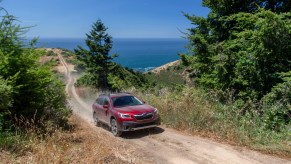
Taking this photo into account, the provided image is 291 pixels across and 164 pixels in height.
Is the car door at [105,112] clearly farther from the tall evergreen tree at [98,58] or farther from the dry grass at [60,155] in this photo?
the tall evergreen tree at [98,58]

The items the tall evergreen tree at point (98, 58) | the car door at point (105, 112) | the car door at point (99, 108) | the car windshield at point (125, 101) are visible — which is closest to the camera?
the car windshield at point (125, 101)

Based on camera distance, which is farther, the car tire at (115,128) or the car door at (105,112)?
the car door at (105,112)

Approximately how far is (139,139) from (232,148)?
4008 millimetres

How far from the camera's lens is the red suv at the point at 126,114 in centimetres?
1290

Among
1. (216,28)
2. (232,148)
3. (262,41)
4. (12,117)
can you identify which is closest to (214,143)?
(232,148)

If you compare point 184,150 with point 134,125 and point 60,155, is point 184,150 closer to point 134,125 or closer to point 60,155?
point 134,125

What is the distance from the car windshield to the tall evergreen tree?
27258 mm

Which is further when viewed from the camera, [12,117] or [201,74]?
[201,74]

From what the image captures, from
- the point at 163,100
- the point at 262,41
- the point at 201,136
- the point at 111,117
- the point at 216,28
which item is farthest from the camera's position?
the point at 216,28

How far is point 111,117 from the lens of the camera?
13945 millimetres

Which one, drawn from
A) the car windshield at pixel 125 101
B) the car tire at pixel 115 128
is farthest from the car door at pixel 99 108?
the car tire at pixel 115 128

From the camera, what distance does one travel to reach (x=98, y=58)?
139 ft

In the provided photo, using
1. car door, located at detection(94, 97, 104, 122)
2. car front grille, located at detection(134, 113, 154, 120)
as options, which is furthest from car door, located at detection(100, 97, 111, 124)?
car front grille, located at detection(134, 113, 154, 120)

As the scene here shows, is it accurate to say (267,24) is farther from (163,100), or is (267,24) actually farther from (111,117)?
(111,117)
